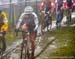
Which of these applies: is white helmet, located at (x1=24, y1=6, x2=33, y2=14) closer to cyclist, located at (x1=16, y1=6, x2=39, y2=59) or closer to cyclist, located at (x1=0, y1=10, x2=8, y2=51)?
cyclist, located at (x1=16, y1=6, x2=39, y2=59)

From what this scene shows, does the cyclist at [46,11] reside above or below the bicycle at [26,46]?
above

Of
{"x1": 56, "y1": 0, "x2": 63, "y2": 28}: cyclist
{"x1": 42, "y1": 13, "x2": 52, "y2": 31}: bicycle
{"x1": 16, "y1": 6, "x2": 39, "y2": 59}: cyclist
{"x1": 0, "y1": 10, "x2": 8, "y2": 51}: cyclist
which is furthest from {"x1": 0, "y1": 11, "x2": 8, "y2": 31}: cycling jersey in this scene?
{"x1": 56, "y1": 0, "x2": 63, "y2": 28}: cyclist

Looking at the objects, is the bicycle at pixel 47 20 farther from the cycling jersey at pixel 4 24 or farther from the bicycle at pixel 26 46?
the cycling jersey at pixel 4 24

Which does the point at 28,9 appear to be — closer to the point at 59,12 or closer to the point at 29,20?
the point at 29,20

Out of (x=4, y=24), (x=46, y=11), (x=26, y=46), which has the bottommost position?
(x=26, y=46)

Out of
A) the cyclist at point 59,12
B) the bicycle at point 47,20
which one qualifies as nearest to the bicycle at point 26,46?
the bicycle at point 47,20

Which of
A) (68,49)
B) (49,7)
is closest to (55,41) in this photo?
(68,49)

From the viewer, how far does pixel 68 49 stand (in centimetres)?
240

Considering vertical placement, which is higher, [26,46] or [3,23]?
[3,23]

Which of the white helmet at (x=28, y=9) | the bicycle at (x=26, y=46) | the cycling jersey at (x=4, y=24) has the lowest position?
the bicycle at (x=26, y=46)

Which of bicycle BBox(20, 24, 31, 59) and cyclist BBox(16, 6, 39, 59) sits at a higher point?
cyclist BBox(16, 6, 39, 59)

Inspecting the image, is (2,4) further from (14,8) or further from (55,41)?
(55,41)

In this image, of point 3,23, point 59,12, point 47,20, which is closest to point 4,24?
point 3,23

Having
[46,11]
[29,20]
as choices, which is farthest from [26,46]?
[46,11]
